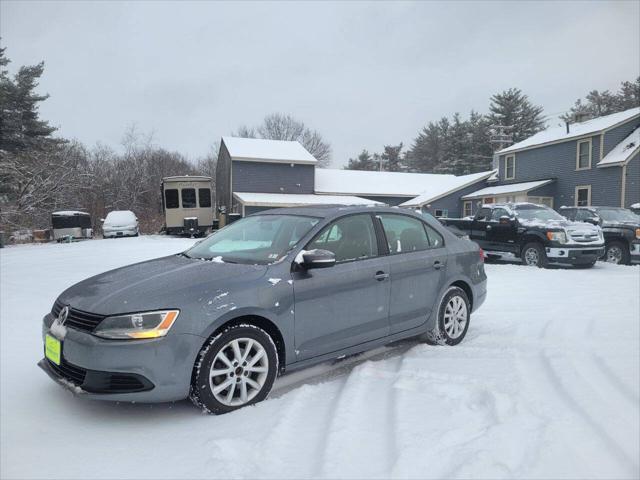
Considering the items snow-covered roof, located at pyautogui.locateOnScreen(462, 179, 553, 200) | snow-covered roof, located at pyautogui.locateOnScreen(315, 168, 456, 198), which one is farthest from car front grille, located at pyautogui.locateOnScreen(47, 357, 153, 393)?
snow-covered roof, located at pyautogui.locateOnScreen(315, 168, 456, 198)

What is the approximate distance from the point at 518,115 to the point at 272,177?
34939 millimetres

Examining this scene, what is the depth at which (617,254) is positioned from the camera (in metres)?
12.4

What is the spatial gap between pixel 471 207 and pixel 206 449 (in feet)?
99.2

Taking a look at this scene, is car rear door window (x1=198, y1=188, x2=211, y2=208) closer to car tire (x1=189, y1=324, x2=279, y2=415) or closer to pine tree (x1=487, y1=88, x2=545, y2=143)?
car tire (x1=189, y1=324, x2=279, y2=415)

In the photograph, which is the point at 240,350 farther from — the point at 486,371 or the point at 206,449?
the point at 486,371

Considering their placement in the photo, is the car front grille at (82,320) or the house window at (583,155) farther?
the house window at (583,155)

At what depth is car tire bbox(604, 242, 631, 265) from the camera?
12148 mm

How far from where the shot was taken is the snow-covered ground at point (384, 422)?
2.53m

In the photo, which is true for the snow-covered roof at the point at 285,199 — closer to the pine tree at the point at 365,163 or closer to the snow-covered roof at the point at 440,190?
the snow-covered roof at the point at 440,190

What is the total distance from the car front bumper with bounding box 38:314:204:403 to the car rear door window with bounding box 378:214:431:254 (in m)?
2.17

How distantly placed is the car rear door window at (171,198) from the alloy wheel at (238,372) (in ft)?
72.7

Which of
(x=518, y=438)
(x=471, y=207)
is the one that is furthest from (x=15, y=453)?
(x=471, y=207)

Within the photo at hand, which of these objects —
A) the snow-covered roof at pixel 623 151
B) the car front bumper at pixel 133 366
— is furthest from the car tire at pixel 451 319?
the snow-covered roof at pixel 623 151

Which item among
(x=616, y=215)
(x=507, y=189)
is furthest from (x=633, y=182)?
(x=616, y=215)
